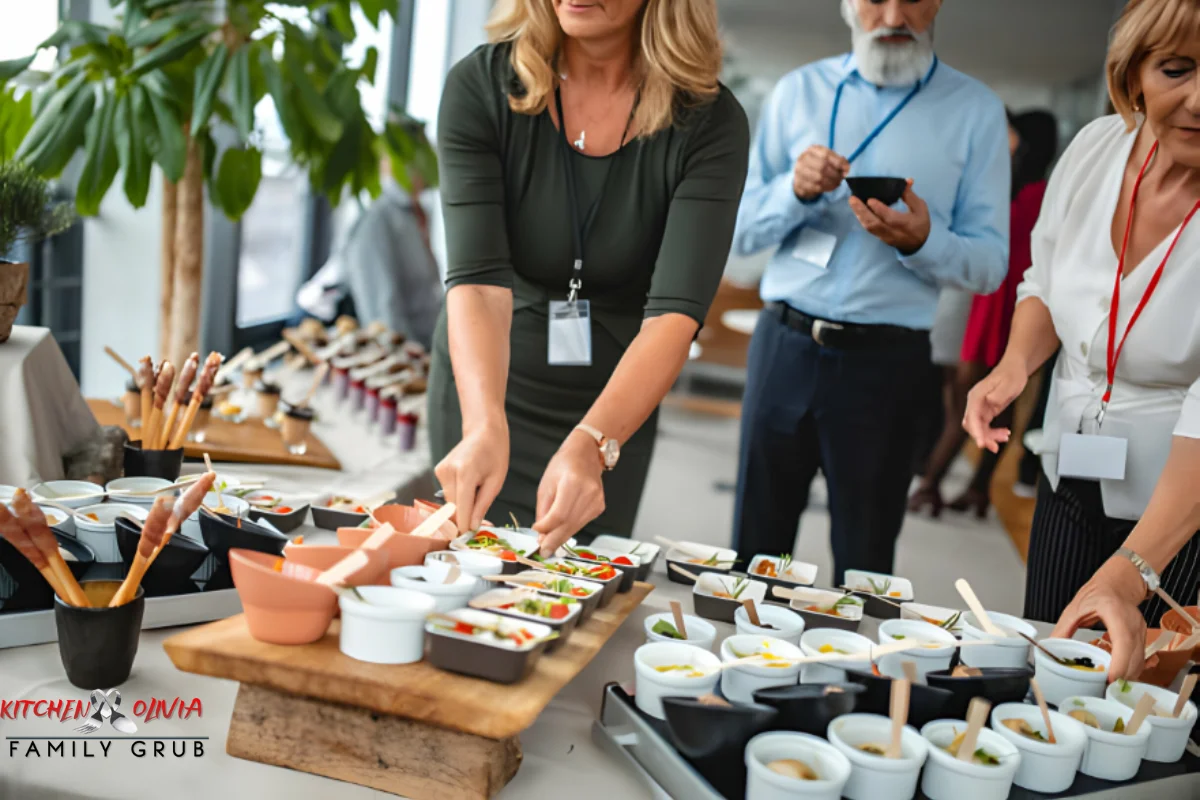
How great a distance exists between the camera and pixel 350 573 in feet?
3.28

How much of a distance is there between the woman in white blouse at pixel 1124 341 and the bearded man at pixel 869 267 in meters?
0.38

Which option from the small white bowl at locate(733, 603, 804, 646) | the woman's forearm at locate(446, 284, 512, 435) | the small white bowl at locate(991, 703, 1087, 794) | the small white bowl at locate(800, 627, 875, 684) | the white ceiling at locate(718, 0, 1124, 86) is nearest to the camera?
the small white bowl at locate(991, 703, 1087, 794)

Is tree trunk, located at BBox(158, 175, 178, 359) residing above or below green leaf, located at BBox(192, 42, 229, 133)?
below

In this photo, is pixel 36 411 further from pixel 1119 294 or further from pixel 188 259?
pixel 1119 294

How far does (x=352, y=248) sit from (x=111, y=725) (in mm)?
3286

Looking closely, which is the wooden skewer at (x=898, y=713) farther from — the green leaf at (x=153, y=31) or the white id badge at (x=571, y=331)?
the green leaf at (x=153, y=31)

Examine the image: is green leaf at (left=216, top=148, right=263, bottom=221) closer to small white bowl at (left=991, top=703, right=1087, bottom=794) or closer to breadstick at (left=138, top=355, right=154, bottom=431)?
breadstick at (left=138, top=355, right=154, bottom=431)

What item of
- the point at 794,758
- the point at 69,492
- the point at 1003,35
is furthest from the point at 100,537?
the point at 1003,35

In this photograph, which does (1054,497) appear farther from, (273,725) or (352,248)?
(352,248)

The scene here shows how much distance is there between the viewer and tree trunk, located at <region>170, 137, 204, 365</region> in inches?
99.0

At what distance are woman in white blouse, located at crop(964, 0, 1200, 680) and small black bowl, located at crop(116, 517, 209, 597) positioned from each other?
1060 mm

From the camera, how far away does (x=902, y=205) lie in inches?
84.2

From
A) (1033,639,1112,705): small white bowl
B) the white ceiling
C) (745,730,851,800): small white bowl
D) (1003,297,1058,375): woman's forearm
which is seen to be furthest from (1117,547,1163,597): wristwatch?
the white ceiling

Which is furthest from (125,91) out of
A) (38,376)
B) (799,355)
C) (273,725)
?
(273,725)
